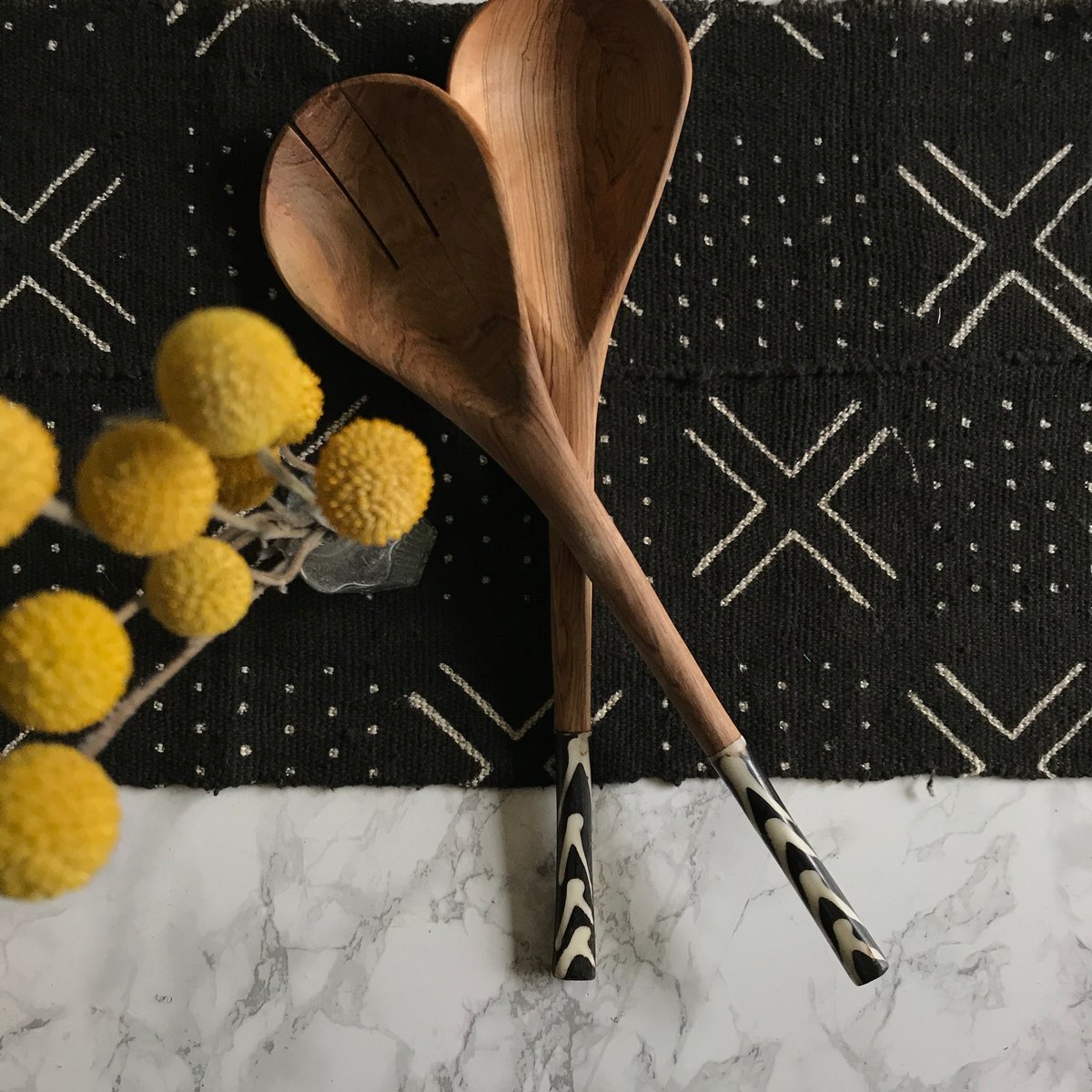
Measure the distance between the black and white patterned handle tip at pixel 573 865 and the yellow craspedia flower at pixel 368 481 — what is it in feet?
0.59

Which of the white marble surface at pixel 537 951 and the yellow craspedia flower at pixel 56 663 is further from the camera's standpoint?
the white marble surface at pixel 537 951

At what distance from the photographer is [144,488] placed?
277 millimetres

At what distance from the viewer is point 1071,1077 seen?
1.50 ft

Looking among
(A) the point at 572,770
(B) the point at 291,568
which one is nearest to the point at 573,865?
(A) the point at 572,770

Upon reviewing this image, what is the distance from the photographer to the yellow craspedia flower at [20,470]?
0.83 ft

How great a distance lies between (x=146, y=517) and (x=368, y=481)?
0.07 metres

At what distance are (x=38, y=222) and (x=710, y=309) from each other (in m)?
0.35

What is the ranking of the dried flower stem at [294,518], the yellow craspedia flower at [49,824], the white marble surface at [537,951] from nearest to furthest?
the yellow craspedia flower at [49,824]
the dried flower stem at [294,518]
the white marble surface at [537,951]

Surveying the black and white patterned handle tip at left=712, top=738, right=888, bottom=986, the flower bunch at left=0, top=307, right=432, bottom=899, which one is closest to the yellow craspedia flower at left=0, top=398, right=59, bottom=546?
the flower bunch at left=0, top=307, right=432, bottom=899

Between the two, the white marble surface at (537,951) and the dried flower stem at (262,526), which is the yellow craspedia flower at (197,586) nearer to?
the dried flower stem at (262,526)

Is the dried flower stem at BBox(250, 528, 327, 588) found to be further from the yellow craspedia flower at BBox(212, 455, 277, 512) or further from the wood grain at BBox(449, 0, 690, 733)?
the wood grain at BBox(449, 0, 690, 733)

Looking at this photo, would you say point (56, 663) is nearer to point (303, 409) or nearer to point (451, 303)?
point (303, 409)

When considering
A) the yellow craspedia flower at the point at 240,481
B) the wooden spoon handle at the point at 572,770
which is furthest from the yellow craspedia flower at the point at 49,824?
the wooden spoon handle at the point at 572,770

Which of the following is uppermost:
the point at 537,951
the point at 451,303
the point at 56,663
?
the point at 451,303
